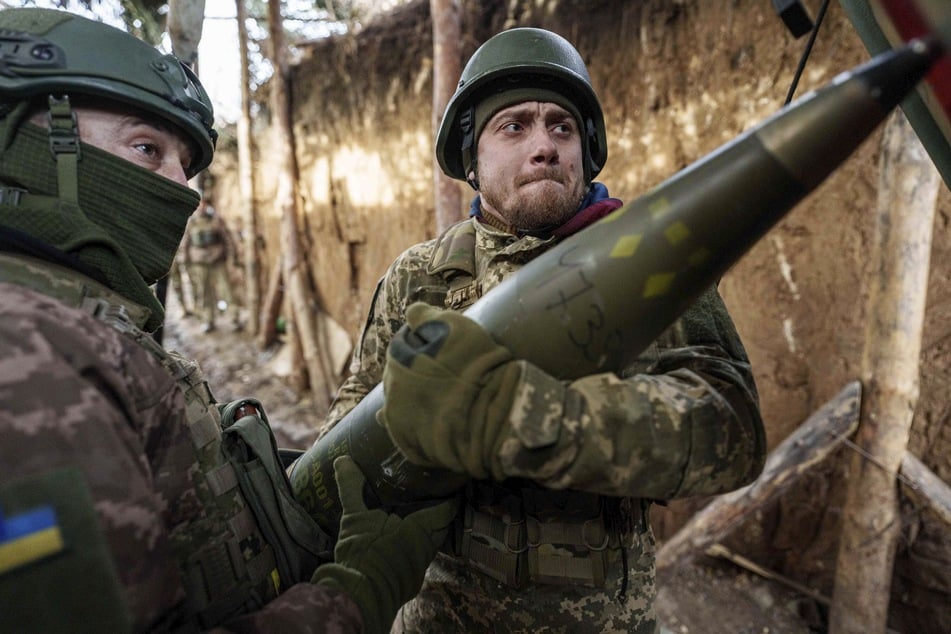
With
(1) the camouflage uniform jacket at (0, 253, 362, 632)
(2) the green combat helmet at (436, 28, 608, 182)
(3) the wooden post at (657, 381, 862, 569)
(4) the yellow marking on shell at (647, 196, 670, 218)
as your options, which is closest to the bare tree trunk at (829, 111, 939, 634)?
(3) the wooden post at (657, 381, 862, 569)

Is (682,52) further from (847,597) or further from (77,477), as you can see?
(77,477)

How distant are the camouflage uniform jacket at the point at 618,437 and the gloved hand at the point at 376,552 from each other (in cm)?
32

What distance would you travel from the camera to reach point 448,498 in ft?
4.41

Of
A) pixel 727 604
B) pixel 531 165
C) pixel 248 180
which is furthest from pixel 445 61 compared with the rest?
pixel 248 180

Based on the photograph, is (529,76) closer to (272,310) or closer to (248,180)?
(272,310)

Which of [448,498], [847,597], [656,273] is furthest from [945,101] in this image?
[847,597]

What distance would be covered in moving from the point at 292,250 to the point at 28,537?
741cm

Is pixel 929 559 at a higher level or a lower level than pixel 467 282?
lower

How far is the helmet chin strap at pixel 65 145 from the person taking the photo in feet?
3.36

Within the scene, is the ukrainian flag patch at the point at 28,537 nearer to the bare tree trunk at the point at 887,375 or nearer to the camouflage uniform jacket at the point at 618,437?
the camouflage uniform jacket at the point at 618,437

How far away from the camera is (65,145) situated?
1050 millimetres

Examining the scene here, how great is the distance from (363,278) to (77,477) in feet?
21.2

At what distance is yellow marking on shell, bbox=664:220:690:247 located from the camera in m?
0.90

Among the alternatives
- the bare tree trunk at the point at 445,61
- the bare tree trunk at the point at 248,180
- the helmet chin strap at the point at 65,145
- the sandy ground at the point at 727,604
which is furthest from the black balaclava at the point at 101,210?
the bare tree trunk at the point at 248,180
